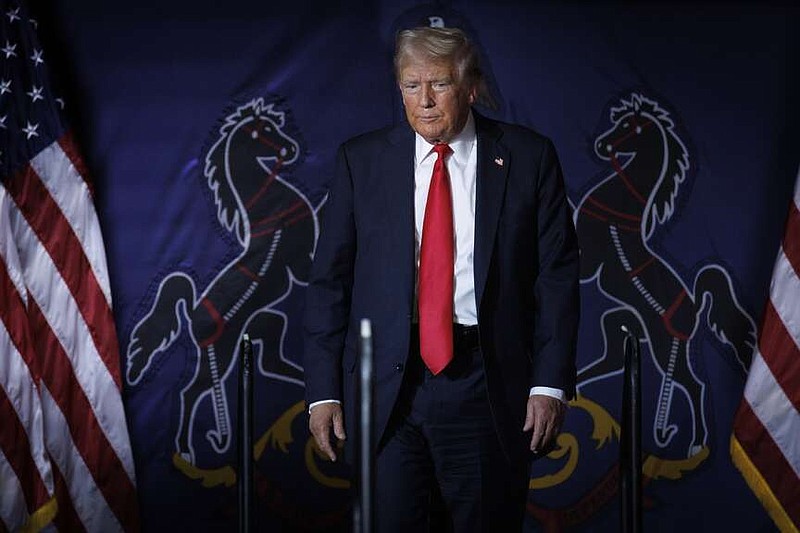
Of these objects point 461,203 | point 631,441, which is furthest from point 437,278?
point 631,441

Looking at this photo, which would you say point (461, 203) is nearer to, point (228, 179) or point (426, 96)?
point (426, 96)

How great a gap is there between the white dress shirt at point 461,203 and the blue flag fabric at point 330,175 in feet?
4.09

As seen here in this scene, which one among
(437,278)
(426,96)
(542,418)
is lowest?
(542,418)

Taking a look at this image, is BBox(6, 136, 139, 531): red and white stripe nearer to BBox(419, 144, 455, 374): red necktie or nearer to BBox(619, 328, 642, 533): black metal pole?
BBox(419, 144, 455, 374): red necktie

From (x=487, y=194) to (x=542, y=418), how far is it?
0.48m

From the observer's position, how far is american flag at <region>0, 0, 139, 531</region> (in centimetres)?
352

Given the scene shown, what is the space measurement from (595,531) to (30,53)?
227 centimetres

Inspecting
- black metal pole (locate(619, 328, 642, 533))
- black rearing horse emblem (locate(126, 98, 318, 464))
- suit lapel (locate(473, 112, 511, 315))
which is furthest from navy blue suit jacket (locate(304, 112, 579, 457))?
black rearing horse emblem (locate(126, 98, 318, 464))

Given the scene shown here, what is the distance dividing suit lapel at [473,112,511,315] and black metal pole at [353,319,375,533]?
2.20ft

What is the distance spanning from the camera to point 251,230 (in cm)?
386

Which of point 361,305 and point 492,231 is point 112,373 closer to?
point 361,305

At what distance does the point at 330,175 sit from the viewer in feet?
12.8

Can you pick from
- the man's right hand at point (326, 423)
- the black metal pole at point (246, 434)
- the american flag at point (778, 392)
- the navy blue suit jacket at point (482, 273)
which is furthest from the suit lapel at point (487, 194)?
the american flag at point (778, 392)

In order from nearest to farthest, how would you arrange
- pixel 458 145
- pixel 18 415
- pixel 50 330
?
pixel 458 145 → pixel 18 415 → pixel 50 330
